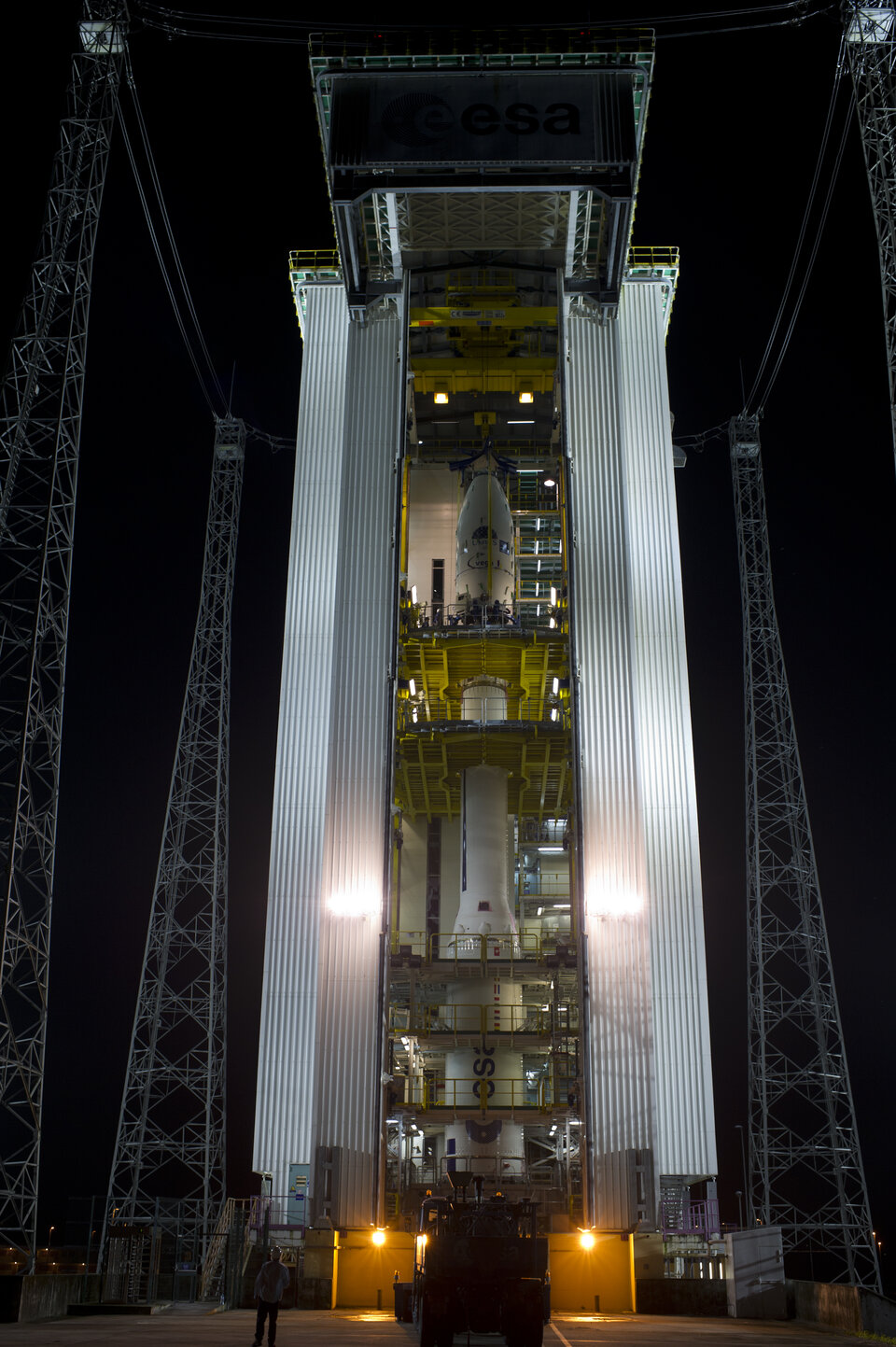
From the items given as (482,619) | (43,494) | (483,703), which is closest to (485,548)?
(482,619)

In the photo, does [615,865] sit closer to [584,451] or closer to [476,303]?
[584,451]

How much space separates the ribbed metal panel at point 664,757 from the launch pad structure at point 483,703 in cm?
8

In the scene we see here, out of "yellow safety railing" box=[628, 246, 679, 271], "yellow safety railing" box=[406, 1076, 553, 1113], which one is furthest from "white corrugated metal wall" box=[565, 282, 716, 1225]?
"yellow safety railing" box=[406, 1076, 553, 1113]

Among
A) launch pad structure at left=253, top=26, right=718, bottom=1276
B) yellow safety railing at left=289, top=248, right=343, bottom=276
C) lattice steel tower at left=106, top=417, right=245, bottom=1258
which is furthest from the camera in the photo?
lattice steel tower at left=106, top=417, right=245, bottom=1258

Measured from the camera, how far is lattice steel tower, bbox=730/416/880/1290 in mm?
40688

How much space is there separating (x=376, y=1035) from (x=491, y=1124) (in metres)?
4.16

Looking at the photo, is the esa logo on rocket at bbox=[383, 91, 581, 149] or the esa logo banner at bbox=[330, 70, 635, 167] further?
the esa logo on rocket at bbox=[383, 91, 581, 149]

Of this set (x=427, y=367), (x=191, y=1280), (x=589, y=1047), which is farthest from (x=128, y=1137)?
(x=427, y=367)

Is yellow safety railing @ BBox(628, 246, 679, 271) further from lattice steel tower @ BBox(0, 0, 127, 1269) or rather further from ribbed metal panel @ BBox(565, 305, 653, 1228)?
lattice steel tower @ BBox(0, 0, 127, 1269)

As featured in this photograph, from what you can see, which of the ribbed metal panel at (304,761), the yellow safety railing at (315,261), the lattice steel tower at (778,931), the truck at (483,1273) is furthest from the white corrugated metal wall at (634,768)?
the lattice steel tower at (778,931)

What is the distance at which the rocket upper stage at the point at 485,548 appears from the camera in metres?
33.7

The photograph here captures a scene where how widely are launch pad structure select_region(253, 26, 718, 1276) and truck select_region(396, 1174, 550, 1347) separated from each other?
39.6ft

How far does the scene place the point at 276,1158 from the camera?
26797 mm

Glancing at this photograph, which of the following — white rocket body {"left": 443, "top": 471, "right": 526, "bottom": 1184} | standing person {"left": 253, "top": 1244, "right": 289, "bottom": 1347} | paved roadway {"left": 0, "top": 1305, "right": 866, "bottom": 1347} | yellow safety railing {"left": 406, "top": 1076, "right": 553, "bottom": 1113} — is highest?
white rocket body {"left": 443, "top": 471, "right": 526, "bottom": 1184}
